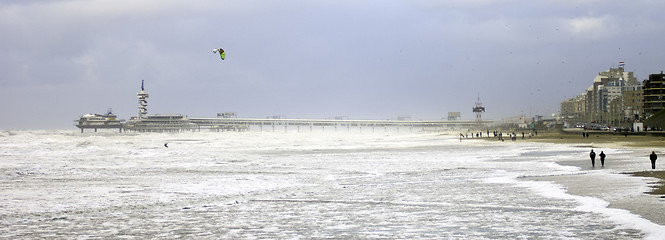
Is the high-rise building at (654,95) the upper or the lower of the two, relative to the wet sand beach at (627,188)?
upper

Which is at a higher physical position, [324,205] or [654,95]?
[654,95]

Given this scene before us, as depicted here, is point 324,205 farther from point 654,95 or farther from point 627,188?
point 654,95

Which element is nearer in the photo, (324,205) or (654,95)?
(324,205)

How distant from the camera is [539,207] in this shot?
57.4 ft

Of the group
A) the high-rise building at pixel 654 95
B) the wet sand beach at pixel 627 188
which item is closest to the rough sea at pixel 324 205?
the wet sand beach at pixel 627 188

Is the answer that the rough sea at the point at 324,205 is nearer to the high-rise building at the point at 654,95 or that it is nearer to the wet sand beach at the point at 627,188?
the wet sand beach at the point at 627,188

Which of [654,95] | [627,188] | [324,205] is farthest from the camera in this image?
[654,95]

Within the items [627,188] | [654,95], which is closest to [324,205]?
[627,188]

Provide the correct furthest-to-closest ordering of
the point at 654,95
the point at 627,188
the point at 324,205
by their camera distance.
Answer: the point at 654,95 → the point at 627,188 → the point at 324,205

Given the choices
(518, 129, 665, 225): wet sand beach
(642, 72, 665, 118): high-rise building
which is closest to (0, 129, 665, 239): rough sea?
(518, 129, 665, 225): wet sand beach

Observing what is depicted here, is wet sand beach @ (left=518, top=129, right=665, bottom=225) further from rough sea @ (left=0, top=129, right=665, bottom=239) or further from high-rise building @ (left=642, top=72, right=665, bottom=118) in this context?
high-rise building @ (left=642, top=72, right=665, bottom=118)

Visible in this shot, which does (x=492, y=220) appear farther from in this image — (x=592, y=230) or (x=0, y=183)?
(x=0, y=183)

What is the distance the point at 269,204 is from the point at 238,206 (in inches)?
38.1

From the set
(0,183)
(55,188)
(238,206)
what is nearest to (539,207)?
(238,206)
